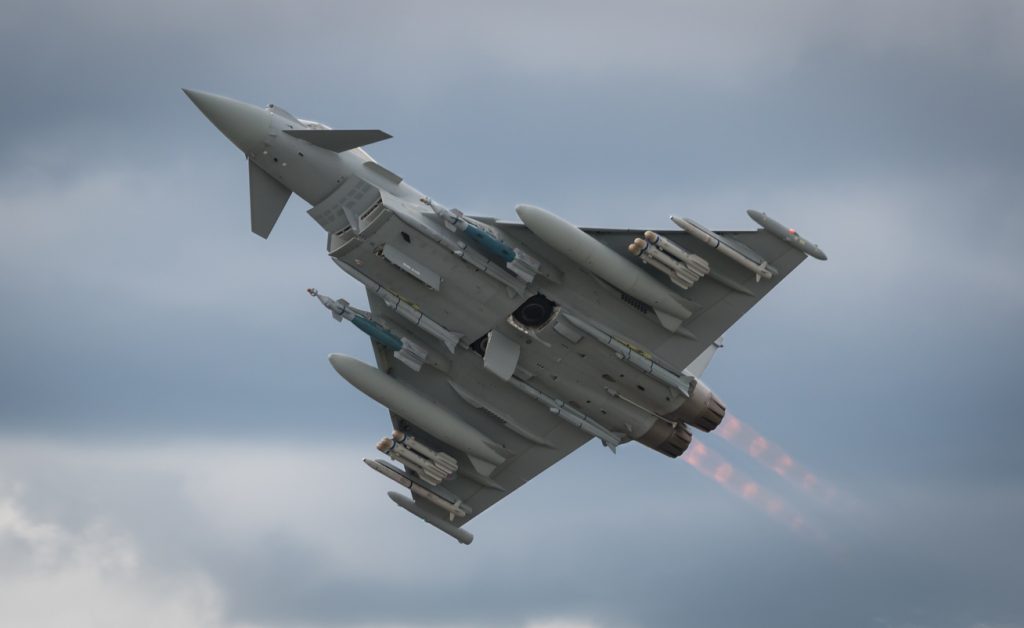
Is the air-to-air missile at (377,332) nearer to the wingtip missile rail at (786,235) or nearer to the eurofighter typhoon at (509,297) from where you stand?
the eurofighter typhoon at (509,297)

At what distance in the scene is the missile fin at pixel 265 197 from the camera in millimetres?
42000

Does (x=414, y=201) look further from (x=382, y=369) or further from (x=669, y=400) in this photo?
Answer: (x=669, y=400)

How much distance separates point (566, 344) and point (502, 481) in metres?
7.20

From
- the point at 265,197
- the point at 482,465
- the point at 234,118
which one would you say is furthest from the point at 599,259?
the point at 234,118

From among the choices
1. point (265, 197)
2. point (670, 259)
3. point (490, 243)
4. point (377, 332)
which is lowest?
point (377, 332)

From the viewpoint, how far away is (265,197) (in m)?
42.2

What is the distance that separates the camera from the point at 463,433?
149 ft

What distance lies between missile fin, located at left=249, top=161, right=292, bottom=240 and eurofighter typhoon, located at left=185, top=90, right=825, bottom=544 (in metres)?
0.04

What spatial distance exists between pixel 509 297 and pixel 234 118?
9.36 m

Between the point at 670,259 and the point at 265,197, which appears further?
the point at 265,197

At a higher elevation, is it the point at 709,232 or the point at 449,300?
the point at 709,232

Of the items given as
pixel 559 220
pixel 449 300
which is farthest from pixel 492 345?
pixel 559 220

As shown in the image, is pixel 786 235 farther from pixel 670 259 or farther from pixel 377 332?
pixel 377 332

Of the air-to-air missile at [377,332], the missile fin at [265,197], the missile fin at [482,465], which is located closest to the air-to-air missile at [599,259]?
the air-to-air missile at [377,332]
